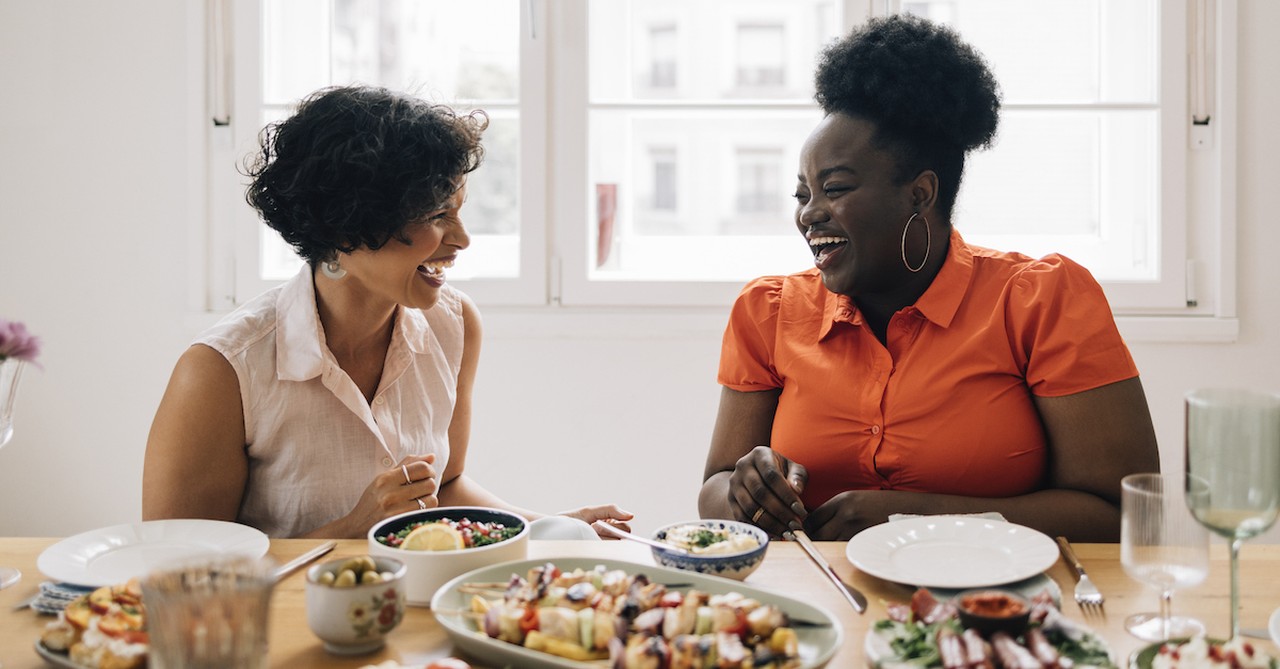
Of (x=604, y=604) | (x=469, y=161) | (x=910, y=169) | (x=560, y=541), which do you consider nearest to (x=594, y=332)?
(x=469, y=161)

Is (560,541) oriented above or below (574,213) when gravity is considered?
below

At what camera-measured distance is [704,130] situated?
270 cm

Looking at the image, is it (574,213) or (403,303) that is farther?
(574,213)

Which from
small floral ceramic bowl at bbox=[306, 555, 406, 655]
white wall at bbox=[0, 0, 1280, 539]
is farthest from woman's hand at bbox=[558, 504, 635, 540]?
white wall at bbox=[0, 0, 1280, 539]

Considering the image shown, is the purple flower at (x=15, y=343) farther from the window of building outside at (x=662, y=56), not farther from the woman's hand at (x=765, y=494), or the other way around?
the window of building outside at (x=662, y=56)

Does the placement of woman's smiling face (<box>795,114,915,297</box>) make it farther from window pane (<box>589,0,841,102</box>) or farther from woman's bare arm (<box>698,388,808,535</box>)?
window pane (<box>589,0,841,102</box>)

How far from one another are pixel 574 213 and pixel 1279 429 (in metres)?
1.87

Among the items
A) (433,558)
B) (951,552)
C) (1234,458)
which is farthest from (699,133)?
(1234,458)

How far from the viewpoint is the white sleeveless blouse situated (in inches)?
61.1

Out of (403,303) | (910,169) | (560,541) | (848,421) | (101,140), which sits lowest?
(560,541)

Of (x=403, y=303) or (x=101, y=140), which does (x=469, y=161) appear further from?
Result: (x=101, y=140)

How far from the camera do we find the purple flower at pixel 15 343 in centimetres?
123

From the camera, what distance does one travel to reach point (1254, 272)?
2525 millimetres

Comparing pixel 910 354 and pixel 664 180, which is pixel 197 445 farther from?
pixel 664 180
